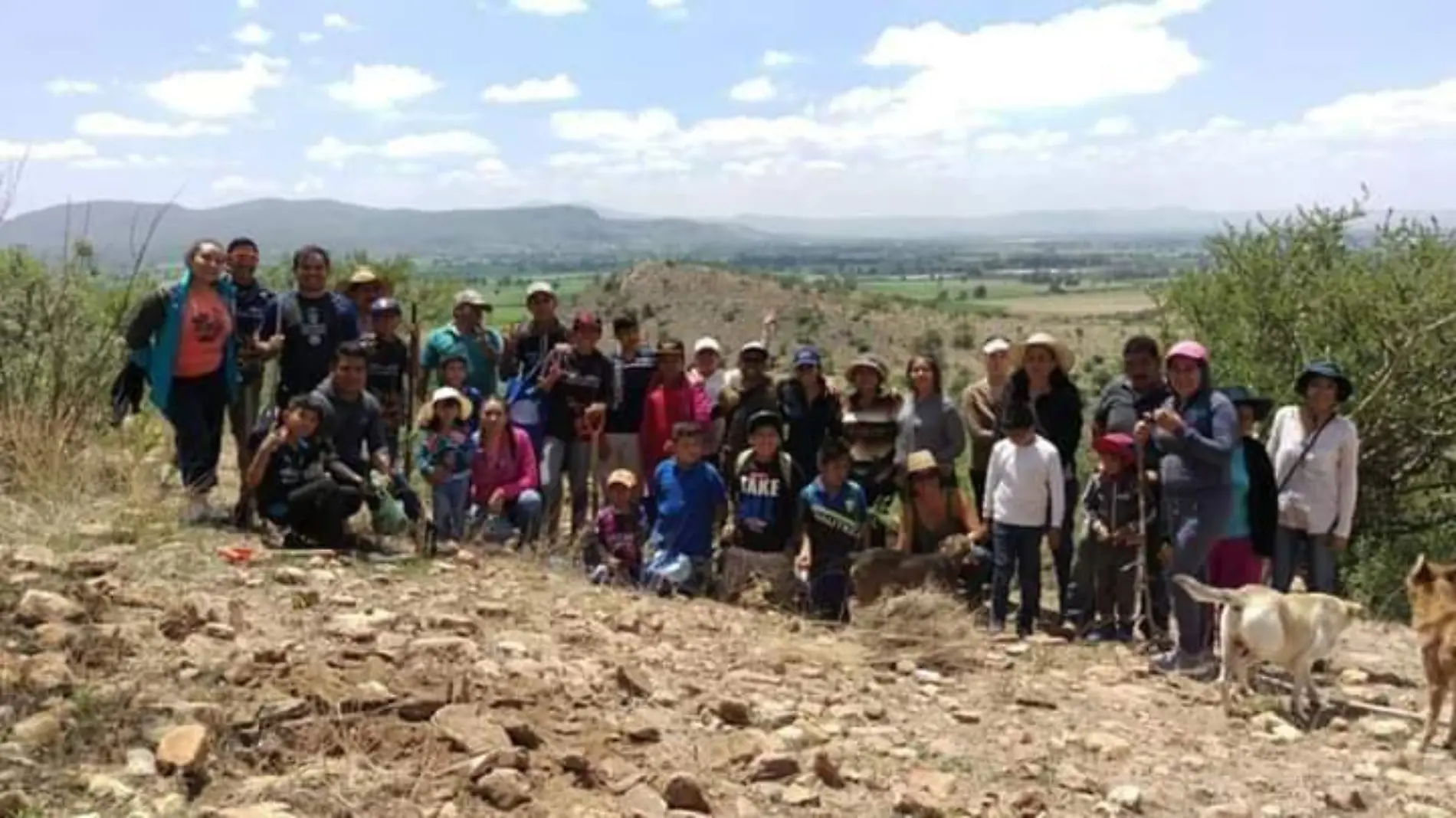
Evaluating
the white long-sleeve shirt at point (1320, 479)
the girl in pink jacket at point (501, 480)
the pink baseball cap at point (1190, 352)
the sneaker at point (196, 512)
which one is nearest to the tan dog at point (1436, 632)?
the pink baseball cap at point (1190, 352)

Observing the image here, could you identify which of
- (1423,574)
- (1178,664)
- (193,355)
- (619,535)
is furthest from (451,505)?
(1423,574)

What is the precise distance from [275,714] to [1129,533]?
5.05m

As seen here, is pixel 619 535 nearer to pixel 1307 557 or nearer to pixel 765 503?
pixel 765 503

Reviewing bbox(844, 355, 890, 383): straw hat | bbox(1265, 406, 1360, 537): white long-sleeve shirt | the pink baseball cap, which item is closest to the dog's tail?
the pink baseball cap

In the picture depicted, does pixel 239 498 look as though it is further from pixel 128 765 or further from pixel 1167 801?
pixel 1167 801

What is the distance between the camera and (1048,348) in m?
8.12

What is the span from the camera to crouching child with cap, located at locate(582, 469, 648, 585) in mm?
8359

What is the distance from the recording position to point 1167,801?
17.0 feet

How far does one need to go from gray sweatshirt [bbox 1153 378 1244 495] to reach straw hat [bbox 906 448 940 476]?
63.7 inches

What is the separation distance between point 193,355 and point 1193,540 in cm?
581

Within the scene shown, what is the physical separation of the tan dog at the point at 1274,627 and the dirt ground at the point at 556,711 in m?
0.24

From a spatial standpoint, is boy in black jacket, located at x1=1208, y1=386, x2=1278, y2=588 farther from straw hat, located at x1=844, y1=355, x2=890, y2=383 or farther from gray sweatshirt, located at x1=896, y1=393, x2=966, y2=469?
straw hat, located at x1=844, y1=355, x2=890, y2=383

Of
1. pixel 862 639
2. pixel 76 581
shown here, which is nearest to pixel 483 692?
pixel 76 581

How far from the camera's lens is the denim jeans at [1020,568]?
794 centimetres
